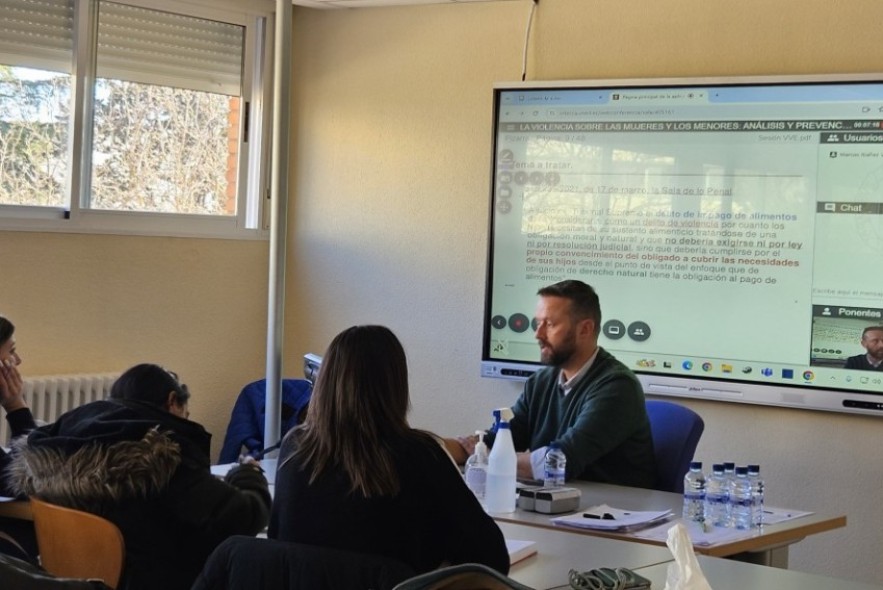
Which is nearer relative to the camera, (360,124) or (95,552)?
(95,552)

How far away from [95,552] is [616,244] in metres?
2.84

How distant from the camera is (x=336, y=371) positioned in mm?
2412

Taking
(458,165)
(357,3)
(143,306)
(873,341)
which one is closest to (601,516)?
(873,341)

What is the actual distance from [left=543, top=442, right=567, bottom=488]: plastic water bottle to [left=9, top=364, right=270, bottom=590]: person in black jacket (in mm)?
937

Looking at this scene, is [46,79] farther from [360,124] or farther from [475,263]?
[475,263]

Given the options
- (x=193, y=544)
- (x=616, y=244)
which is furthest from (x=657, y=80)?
(x=193, y=544)

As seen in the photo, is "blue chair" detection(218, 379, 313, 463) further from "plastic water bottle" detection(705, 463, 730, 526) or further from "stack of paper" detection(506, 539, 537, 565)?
"stack of paper" detection(506, 539, 537, 565)

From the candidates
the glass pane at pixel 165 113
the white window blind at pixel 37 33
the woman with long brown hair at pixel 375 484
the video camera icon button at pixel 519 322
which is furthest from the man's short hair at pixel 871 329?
the white window blind at pixel 37 33

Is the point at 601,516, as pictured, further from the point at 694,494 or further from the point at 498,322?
the point at 498,322

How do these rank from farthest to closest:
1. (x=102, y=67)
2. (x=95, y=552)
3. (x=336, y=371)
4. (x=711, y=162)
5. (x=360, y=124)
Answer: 1. (x=360, y=124)
2. (x=102, y=67)
3. (x=711, y=162)
4. (x=95, y=552)
5. (x=336, y=371)

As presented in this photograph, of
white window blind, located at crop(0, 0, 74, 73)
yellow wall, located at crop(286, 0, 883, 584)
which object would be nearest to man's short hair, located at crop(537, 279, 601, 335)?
yellow wall, located at crop(286, 0, 883, 584)

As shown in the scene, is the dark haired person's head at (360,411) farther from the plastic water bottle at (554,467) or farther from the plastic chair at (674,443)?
the plastic chair at (674,443)

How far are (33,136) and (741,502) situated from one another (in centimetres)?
336

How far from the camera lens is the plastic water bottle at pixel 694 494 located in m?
3.04
